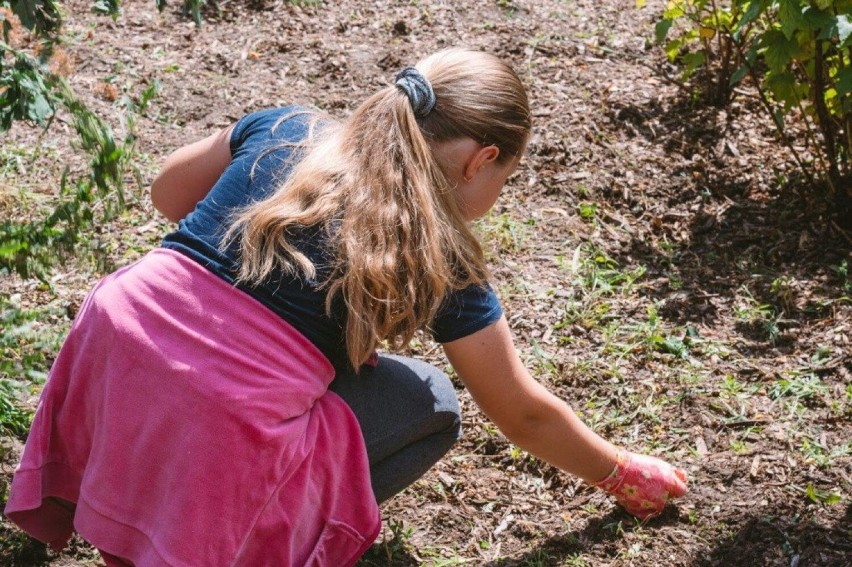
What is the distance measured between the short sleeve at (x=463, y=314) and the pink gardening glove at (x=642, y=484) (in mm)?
680

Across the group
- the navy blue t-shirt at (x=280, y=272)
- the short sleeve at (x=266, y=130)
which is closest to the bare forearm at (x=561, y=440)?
the navy blue t-shirt at (x=280, y=272)

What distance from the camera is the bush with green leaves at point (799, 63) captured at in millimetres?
2758

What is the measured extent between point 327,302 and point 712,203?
2130mm

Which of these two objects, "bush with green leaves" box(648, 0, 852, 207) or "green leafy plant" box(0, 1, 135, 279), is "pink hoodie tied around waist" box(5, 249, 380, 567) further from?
"bush with green leaves" box(648, 0, 852, 207)

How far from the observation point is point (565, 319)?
312 cm

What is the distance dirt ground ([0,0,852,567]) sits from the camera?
2.46 meters

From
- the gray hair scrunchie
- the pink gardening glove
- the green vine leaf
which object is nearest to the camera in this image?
the gray hair scrunchie

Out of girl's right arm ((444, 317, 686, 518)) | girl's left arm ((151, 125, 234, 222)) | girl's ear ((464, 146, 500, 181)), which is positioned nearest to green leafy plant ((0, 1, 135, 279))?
girl's left arm ((151, 125, 234, 222))

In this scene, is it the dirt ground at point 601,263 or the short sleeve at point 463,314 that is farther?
the dirt ground at point 601,263

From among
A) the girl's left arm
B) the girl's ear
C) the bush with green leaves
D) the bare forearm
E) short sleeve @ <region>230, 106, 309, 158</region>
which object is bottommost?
the bare forearm

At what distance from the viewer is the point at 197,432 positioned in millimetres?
1788

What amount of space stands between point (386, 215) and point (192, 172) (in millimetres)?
634

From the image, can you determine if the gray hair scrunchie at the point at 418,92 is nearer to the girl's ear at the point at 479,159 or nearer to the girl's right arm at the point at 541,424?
the girl's ear at the point at 479,159

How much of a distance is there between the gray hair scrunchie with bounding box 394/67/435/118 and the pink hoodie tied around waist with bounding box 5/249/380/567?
1.66 ft
